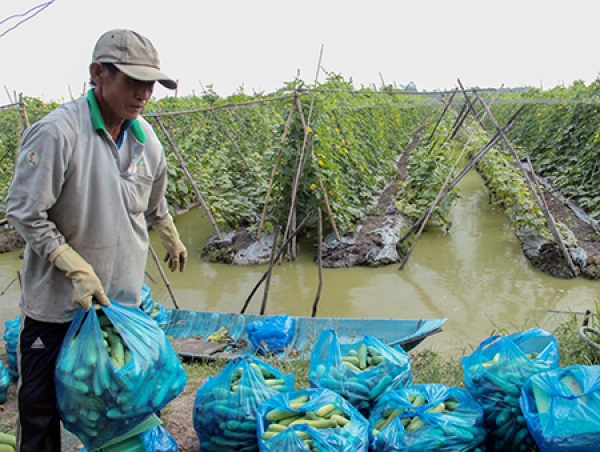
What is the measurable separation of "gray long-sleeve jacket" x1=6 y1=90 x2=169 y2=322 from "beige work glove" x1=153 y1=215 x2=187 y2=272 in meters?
0.42

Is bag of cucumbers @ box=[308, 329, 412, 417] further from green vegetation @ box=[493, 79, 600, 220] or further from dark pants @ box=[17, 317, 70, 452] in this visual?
green vegetation @ box=[493, 79, 600, 220]

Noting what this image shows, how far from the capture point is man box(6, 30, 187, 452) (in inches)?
83.7

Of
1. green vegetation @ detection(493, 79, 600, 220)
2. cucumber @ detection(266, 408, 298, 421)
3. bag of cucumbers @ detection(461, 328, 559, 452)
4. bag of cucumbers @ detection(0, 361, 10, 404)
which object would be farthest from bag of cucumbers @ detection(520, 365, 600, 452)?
green vegetation @ detection(493, 79, 600, 220)

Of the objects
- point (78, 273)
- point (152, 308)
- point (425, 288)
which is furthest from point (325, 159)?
point (78, 273)

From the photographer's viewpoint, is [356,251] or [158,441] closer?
[158,441]

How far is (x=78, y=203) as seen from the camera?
2.22 m

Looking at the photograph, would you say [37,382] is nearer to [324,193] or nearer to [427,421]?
[427,421]

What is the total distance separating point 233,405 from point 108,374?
2.52ft

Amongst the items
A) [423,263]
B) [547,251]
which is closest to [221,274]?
[423,263]

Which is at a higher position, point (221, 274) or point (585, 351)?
point (585, 351)

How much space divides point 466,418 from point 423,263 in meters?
5.75

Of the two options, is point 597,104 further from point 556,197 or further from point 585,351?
point 585,351

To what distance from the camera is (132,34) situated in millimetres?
2252

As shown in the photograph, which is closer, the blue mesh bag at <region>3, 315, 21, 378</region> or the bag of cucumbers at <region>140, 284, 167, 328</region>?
the blue mesh bag at <region>3, 315, 21, 378</region>
